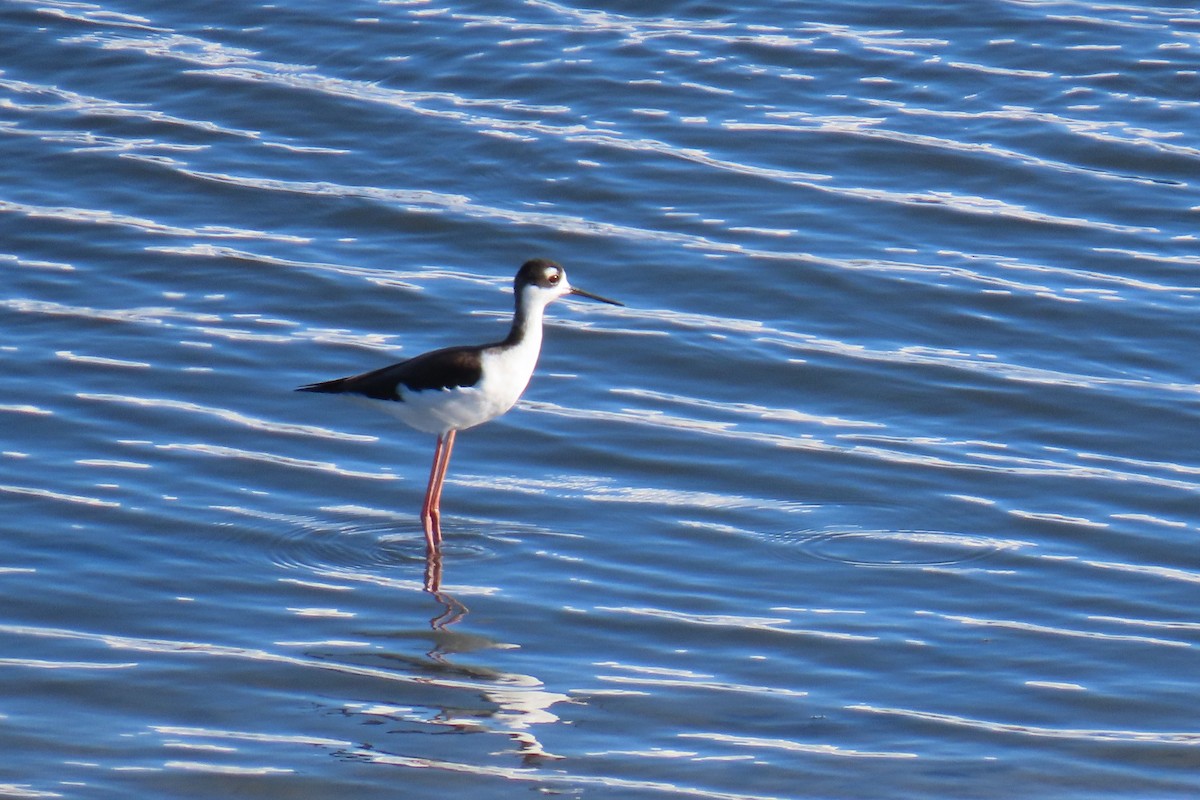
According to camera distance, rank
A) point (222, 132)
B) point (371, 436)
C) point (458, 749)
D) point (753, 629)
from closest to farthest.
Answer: point (458, 749) → point (753, 629) → point (371, 436) → point (222, 132)

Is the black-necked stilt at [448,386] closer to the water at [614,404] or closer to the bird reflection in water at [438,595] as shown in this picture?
the bird reflection in water at [438,595]

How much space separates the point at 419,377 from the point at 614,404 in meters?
1.95

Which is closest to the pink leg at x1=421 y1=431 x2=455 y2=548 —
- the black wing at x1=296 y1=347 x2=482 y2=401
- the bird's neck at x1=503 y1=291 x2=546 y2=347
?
the black wing at x1=296 y1=347 x2=482 y2=401

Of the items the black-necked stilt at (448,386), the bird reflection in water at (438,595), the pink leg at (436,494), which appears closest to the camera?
the bird reflection in water at (438,595)

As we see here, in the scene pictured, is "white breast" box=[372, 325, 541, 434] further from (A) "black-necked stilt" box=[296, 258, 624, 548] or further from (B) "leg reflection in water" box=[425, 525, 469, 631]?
(B) "leg reflection in water" box=[425, 525, 469, 631]

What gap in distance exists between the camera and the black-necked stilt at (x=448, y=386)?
900cm

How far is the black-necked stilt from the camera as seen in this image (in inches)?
354

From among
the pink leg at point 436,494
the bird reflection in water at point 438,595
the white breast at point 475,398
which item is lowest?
the bird reflection in water at point 438,595

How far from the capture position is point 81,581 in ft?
26.5

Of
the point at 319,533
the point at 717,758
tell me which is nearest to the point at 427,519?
the point at 319,533

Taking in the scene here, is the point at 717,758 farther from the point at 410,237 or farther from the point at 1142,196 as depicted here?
the point at 1142,196

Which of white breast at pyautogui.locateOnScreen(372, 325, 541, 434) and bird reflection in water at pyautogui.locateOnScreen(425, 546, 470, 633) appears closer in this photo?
bird reflection in water at pyautogui.locateOnScreen(425, 546, 470, 633)

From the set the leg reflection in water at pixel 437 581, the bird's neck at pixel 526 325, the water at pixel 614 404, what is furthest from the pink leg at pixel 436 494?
the bird's neck at pixel 526 325

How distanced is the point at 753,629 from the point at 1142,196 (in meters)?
7.54
